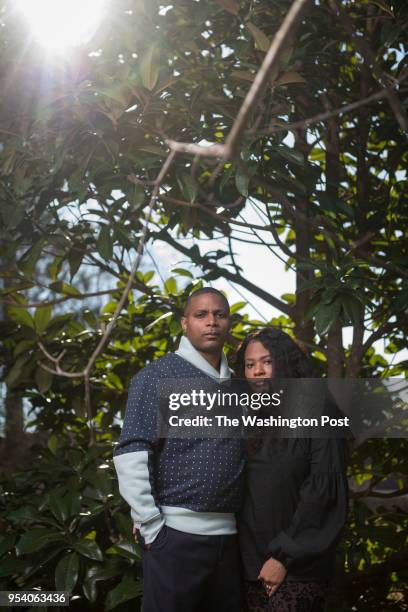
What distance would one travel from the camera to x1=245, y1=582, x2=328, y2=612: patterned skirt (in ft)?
5.68

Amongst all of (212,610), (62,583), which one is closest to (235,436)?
(212,610)

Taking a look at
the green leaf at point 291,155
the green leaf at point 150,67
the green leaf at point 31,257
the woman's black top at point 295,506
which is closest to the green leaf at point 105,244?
the green leaf at point 31,257

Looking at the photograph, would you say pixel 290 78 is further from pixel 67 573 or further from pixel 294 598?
pixel 67 573

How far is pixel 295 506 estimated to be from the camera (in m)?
1.81

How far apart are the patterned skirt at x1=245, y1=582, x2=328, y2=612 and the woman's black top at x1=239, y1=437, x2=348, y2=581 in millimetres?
20

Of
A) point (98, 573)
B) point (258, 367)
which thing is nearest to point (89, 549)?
point (98, 573)

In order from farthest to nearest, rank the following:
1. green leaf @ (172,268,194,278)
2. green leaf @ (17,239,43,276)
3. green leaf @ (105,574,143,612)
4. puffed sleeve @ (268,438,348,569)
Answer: green leaf @ (172,268,194,278), green leaf @ (17,239,43,276), green leaf @ (105,574,143,612), puffed sleeve @ (268,438,348,569)

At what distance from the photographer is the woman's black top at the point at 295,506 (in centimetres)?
174

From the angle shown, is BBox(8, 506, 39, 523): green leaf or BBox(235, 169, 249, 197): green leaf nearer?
BBox(235, 169, 249, 197): green leaf

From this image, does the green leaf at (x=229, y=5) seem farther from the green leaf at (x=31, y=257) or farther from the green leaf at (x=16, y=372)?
the green leaf at (x=16, y=372)

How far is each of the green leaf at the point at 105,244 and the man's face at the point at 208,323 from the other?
2.02ft

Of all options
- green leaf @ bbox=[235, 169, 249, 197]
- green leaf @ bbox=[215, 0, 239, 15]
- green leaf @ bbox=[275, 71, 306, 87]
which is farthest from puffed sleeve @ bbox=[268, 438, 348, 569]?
green leaf @ bbox=[215, 0, 239, 15]

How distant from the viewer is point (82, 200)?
2.31m

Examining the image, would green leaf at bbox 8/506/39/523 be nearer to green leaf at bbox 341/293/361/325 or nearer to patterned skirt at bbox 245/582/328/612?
patterned skirt at bbox 245/582/328/612
